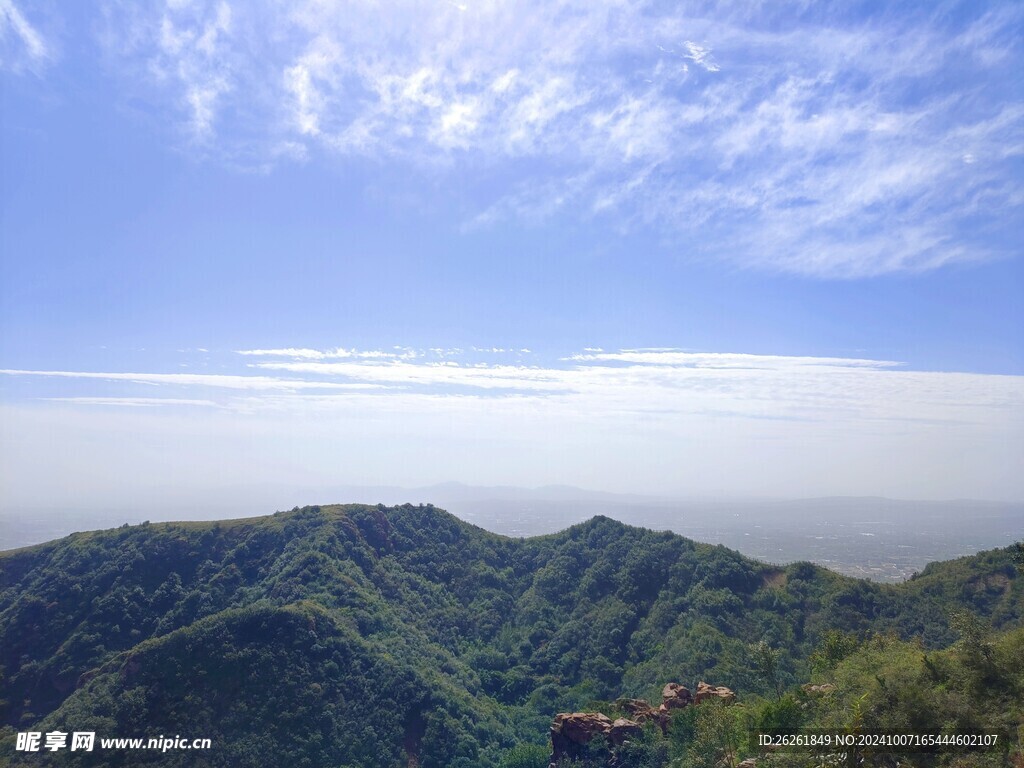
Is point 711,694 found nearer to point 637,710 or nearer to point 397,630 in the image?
point 637,710

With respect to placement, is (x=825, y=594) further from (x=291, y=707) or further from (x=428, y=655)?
(x=291, y=707)

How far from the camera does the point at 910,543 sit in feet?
546

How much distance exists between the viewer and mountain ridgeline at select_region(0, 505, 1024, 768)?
42.4 metres

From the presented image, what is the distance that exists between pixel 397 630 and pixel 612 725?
3265 centimetres

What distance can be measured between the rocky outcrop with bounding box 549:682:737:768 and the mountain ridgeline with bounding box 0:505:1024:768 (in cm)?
478

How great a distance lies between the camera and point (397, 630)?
2586 inches

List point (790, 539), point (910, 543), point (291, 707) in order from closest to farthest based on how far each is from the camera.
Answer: point (291, 707)
point (910, 543)
point (790, 539)

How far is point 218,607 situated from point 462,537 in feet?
130

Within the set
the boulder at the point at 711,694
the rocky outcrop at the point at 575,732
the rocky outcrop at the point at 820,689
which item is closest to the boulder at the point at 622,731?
the rocky outcrop at the point at 575,732

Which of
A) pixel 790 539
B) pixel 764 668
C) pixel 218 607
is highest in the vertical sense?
pixel 764 668

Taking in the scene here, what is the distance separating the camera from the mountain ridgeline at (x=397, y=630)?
139 feet

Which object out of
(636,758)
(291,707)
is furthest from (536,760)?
(291,707)

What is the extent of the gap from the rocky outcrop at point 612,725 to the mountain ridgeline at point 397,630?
4780 mm

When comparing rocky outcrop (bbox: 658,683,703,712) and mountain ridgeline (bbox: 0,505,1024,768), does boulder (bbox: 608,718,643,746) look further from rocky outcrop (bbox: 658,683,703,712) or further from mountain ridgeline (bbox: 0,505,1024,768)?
mountain ridgeline (bbox: 0,505,1024,768)
